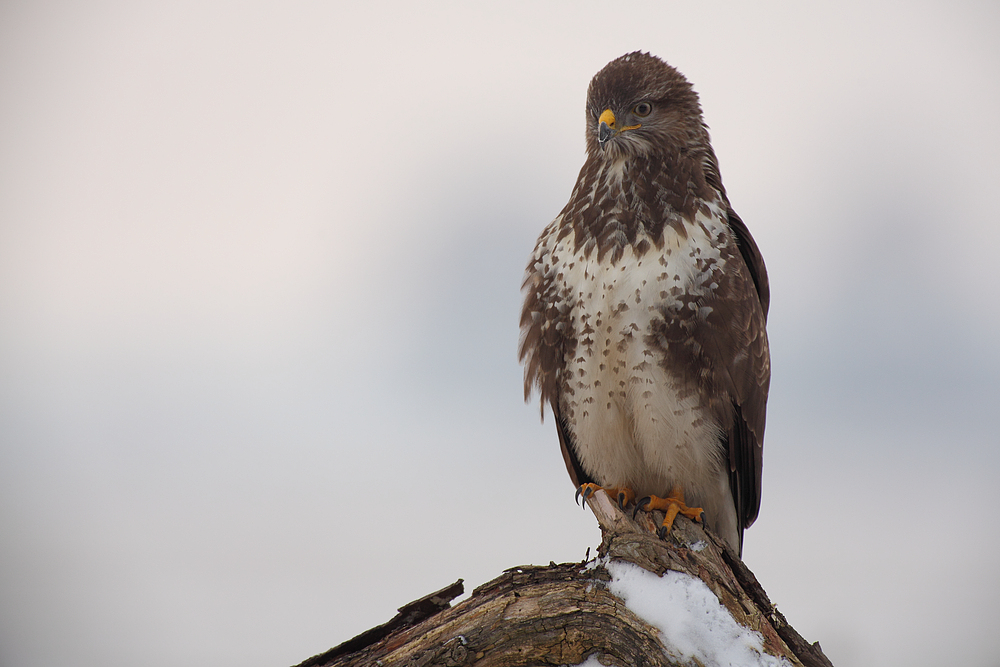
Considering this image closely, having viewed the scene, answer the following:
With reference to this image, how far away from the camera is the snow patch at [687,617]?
2.70m

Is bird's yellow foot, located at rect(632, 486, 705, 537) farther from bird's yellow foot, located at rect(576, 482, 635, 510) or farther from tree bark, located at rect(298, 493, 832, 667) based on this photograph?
tree bark, located at rect(298, 493, 832, 667)

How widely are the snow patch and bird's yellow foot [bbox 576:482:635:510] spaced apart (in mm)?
829

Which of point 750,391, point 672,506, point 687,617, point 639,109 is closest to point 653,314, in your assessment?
point 750,391

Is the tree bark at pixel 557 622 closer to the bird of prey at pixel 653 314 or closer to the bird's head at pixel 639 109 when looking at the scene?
the bird of prey at pixel 653 314

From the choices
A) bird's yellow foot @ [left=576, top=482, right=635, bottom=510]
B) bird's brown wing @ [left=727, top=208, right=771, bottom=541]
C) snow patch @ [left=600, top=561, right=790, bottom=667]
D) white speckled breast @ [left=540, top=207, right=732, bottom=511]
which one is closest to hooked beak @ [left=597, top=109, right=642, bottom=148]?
white speckled breast @ [left=540, top=207, right=732, bottom=511]

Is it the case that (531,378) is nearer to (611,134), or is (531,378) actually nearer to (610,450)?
(610,450)

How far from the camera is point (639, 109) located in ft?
12.2

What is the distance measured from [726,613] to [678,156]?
206 centimetres

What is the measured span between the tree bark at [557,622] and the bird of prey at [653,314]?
49cm

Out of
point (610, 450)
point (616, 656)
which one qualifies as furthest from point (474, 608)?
point (610, 450)

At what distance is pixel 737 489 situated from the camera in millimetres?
3916

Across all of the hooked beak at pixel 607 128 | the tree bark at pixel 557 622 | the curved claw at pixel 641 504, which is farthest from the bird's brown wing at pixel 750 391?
the tree bark at pixel 557 622

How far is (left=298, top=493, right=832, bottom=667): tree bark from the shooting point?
2.75 meters

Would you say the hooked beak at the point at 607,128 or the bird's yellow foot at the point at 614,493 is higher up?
the hooked beak at the point at 607,128
